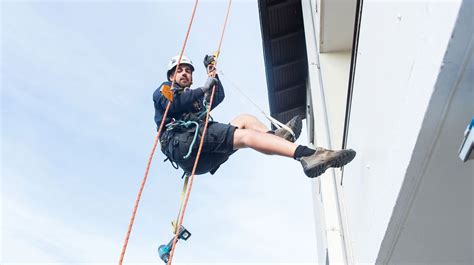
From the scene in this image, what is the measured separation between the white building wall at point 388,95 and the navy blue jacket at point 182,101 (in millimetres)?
1065

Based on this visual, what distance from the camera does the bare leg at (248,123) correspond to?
12.4ft

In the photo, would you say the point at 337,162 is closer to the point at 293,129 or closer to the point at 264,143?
the point at 264,143

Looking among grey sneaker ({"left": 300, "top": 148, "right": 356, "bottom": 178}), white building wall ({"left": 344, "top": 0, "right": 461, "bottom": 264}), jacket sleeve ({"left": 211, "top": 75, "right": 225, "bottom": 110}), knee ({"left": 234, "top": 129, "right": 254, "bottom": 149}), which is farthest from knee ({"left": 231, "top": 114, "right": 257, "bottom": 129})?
grey sneaker ({"left": 300, "top": 148, "right": 356, "bottom": 178})

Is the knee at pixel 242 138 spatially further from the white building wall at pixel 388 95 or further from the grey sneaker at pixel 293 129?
the white building wall at pixel 388 95

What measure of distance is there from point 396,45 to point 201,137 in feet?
5.70

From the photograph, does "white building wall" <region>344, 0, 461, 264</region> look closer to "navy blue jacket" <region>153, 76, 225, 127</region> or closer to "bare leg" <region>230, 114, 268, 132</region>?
"bare leg" <region>230, 114, 268, 132</region>

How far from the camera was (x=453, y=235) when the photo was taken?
2.43 metres

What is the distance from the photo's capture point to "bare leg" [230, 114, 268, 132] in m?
3.79

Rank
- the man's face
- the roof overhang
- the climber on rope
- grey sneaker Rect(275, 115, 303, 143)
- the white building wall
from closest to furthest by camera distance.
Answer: the white building wall < the climber on rope < grey sneaker Rect(275, 115, 303, 143) < the man's face < the roof overhang

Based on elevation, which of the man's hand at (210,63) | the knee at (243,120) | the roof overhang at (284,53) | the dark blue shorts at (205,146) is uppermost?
the roof overhang at (284,53)

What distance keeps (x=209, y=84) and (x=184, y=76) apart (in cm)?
49

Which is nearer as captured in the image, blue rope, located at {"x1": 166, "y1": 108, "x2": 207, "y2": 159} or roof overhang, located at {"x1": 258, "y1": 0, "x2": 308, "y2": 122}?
blue rope, located at {"x1": 166, "y1": 108, "x2": 207, "y2": 159}

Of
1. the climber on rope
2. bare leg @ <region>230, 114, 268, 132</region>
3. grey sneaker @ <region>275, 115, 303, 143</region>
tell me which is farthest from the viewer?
bare leg @ <region>230, 114, 268, 132</region>

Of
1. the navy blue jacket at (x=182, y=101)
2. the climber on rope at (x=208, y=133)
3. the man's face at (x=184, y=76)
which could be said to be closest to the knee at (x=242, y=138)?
the climber on rope at (x=208, y=133)
